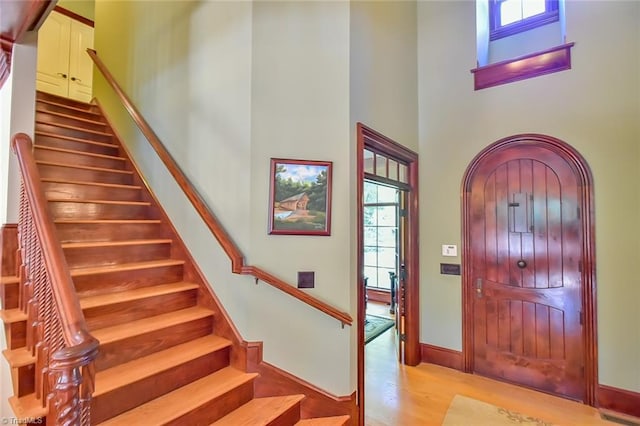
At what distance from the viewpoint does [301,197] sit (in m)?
2.35

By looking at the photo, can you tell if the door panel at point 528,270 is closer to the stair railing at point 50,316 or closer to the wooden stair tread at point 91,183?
the stair railing at point 50,316

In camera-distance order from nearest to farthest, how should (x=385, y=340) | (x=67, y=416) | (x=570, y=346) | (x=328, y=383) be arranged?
(x=67, y=416) < (x=328, y=383) < (x=570, y=346) < (x=385, y=340)

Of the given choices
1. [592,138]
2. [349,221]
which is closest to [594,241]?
[592,138]

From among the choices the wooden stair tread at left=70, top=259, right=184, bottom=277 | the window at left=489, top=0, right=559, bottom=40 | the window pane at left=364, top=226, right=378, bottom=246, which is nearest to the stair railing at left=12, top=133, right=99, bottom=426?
the wooden stair tread at left=70, top=259, right=184, bottom=277

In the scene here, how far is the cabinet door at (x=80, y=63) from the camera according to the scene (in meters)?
4.98

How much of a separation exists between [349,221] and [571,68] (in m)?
2.45

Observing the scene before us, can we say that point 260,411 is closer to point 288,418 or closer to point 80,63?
point 288,418

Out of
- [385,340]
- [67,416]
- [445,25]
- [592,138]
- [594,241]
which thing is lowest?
[385,340]

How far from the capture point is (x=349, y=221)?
235 cm

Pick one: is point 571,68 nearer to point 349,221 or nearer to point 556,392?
point 349,221

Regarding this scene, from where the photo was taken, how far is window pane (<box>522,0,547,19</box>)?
3.12 meters

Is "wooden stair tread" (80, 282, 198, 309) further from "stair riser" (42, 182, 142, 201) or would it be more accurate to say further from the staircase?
"stair riser" (42, 182, 142, 201)

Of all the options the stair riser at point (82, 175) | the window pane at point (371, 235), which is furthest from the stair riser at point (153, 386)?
the window pane at point (371, 235)

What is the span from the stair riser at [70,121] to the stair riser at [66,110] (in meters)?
0.04
